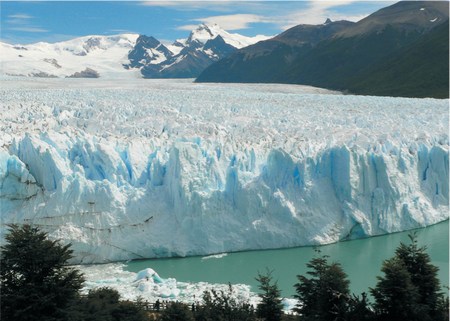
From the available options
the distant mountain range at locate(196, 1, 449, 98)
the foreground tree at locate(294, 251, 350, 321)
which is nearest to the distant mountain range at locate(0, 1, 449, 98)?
the distant mountain range at locate(196, 1, 449, 98)

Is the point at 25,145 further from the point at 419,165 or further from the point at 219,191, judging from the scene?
the point at 419,165

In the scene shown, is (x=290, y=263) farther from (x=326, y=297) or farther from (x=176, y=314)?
(x=176, y=314)

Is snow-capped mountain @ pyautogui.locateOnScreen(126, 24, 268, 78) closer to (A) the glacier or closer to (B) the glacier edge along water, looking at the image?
(A) the glacier

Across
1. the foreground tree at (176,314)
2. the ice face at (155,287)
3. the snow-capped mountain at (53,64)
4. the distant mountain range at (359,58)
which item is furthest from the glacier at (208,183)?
the snow-capped mountain at (53,64)

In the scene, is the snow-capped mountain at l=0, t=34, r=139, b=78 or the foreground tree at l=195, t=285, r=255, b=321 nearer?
the foreground tree at l=195, t=285, r=255, b=321

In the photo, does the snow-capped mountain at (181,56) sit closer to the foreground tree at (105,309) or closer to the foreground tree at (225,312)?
Answer: the foreground tree at (105,309)

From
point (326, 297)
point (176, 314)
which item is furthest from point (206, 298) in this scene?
point (326, 297)
